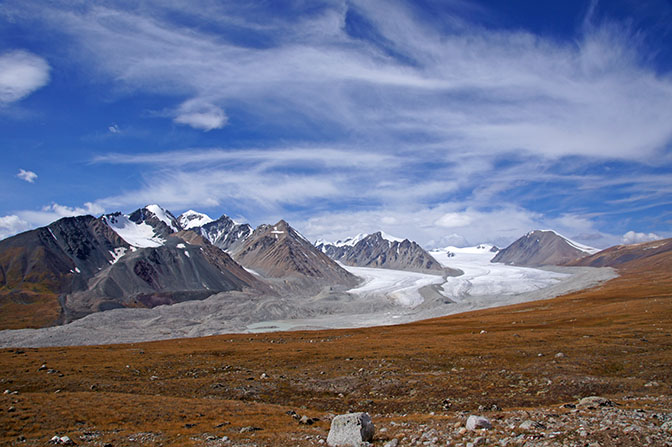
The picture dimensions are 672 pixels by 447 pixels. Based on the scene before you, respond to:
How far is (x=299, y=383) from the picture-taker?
32.5m

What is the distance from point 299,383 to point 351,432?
1670 centimetres

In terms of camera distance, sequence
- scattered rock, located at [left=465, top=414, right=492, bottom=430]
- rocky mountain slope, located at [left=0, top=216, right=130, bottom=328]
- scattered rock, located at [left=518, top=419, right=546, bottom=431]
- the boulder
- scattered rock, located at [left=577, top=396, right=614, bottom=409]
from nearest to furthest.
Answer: scattered rock, located at [left=518, top=419, right=546, bottom=431], scattered rock, located at [left=465, top=414, right=492, bottom=430], the boulder, scattered rock, located at [left=577, top=396, right=614, bottom=409], rocky mountain slope, located at [left=0, top=216, right=130, bottom=328]

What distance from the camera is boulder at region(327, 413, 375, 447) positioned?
16484 mm

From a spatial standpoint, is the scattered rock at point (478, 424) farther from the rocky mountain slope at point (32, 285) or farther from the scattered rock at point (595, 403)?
the rocky mountain slope at point (32, 285)

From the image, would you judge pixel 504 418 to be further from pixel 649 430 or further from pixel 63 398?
pixel 63 398

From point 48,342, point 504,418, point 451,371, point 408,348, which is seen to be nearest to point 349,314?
point 48,342

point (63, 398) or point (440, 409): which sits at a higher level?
point (63, 398)

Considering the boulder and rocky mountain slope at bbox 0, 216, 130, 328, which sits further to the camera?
rocky mountain slope at bbox 0, 216, 130, 328

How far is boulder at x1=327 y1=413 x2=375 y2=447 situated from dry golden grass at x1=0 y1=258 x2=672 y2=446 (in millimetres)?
1892

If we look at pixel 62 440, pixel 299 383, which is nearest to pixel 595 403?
pixel 299 383

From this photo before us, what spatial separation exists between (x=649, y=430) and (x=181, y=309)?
17571cm

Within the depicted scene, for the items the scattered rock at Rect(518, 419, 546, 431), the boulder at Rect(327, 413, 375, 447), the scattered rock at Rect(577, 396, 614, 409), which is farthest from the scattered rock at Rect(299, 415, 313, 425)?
the scattered rock at Rect(577, 396, 614, 409)

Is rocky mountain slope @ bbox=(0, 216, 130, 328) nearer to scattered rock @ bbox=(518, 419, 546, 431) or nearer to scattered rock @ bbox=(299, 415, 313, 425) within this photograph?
scattered rock @ bbox=(299, 415, 313, 425)

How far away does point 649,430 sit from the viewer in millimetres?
13898
